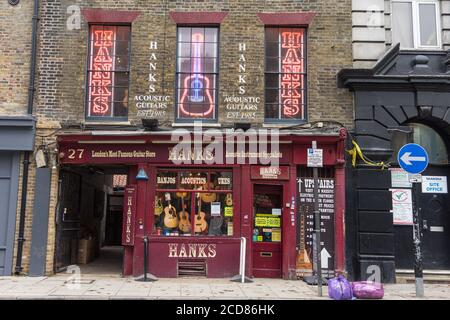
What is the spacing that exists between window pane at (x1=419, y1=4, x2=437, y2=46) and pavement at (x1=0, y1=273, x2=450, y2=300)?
6.25 metres

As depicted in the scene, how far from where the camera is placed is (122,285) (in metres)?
10.7

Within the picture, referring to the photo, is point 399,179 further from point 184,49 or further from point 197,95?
point 184,49

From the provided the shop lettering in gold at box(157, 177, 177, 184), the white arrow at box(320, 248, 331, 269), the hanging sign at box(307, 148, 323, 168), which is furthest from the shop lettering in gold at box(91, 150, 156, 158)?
the white arrow at box(320, 248, 331, 269)

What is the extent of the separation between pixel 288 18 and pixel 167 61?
3339 millimetres

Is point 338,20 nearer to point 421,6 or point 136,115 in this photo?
point 421,6

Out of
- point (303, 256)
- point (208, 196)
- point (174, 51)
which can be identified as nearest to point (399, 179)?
point (303, 256)

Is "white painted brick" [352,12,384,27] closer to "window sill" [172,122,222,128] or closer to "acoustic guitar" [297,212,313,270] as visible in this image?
"window sill" [172,122,222,128]

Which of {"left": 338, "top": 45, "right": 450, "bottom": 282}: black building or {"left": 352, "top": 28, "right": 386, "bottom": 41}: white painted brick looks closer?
{"left": 338, "top": 45, "right": 450, "bottom": 282}: black building

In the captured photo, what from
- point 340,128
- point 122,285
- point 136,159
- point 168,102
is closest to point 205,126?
point 168,102

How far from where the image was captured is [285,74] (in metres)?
12.6

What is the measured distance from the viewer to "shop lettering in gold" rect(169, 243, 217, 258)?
466 inches

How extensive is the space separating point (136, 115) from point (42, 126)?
7.64 feet

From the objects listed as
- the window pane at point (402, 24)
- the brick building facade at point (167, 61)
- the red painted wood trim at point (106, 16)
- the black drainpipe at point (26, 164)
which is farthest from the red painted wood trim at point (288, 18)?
the black drainpipe at point (26, 164)
